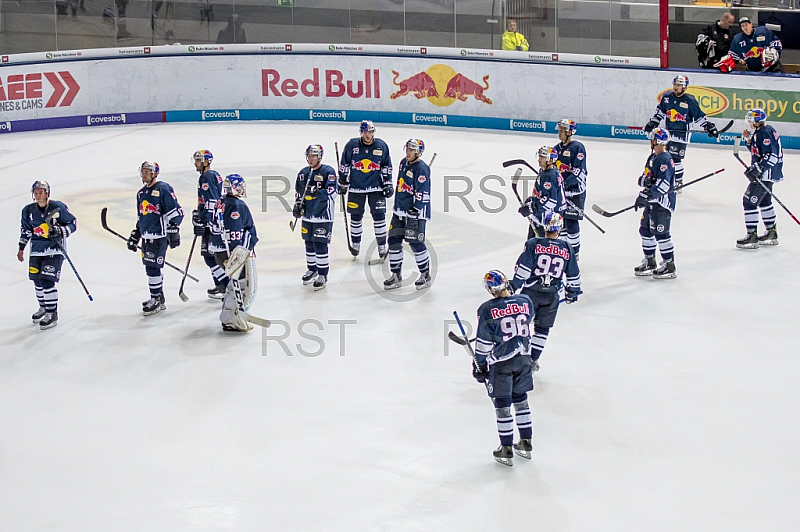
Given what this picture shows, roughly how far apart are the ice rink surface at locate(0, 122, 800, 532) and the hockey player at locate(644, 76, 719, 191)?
94 cm

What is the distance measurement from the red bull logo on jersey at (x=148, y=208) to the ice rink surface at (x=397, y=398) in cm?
115

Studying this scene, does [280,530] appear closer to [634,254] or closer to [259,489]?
[259,489]

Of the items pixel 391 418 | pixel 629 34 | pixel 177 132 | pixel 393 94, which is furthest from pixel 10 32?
pixel 391 418

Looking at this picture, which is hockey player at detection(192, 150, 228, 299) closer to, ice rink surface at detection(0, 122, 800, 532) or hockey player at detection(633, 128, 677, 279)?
ice rink surface at detection(0, 122, 800, 532)

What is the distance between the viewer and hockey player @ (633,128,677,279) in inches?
458

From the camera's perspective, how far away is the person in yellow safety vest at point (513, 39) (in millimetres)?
19812

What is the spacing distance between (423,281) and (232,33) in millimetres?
11347

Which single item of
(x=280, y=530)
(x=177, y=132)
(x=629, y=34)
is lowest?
(x=280, y=530)

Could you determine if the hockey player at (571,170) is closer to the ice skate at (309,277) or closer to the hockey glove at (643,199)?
the hockey glove at (643,199)

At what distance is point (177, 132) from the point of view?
20.4m

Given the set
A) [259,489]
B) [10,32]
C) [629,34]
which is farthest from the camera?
[10,32]

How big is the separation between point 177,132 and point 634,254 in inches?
420

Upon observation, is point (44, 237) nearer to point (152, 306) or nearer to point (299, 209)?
point (152, 306)

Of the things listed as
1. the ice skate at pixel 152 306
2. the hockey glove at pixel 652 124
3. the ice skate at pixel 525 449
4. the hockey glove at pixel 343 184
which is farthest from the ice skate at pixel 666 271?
the ice skate at pixel 152 306
